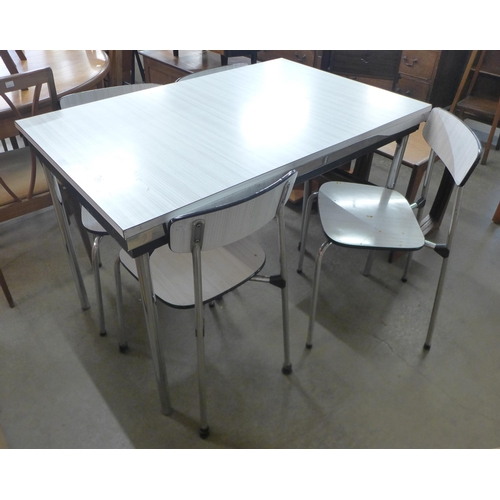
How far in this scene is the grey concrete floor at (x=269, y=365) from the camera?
4.31 feet

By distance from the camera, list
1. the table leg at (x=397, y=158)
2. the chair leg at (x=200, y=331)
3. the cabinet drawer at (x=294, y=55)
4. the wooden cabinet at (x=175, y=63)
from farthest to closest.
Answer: the cabinet drawer at (x=294, y=55), the wooden cabinet at (x=175, y=63), the table leg at (x=397, y=158), the chair leg at (x=200, y=331)

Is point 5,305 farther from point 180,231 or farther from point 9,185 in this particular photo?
point 180,231

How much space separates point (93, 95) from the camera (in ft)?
4.97

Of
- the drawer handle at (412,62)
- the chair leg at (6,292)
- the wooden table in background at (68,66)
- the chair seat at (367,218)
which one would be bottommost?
the chair leg at (6,292)

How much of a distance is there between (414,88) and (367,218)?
2.07 m

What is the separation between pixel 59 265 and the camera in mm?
1891

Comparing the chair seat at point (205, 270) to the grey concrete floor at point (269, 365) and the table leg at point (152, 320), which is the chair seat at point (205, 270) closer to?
the table leg at point (152, 320)

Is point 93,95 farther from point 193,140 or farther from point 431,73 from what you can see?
point 431,73

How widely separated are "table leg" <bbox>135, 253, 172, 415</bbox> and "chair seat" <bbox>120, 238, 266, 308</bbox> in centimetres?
6

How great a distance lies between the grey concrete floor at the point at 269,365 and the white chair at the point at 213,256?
120 mm

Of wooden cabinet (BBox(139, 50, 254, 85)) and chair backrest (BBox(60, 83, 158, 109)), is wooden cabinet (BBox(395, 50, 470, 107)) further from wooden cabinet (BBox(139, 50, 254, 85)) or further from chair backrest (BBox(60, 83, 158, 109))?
chair backrest (BBox(60, 83, 158, 109))

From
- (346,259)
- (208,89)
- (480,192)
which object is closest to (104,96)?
(208,89)

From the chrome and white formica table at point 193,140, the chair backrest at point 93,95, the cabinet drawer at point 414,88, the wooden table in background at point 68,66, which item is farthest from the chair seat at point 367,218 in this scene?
the cabinet drawer at point 414,88

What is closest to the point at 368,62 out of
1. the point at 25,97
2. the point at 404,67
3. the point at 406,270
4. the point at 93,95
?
the point at 404,67
